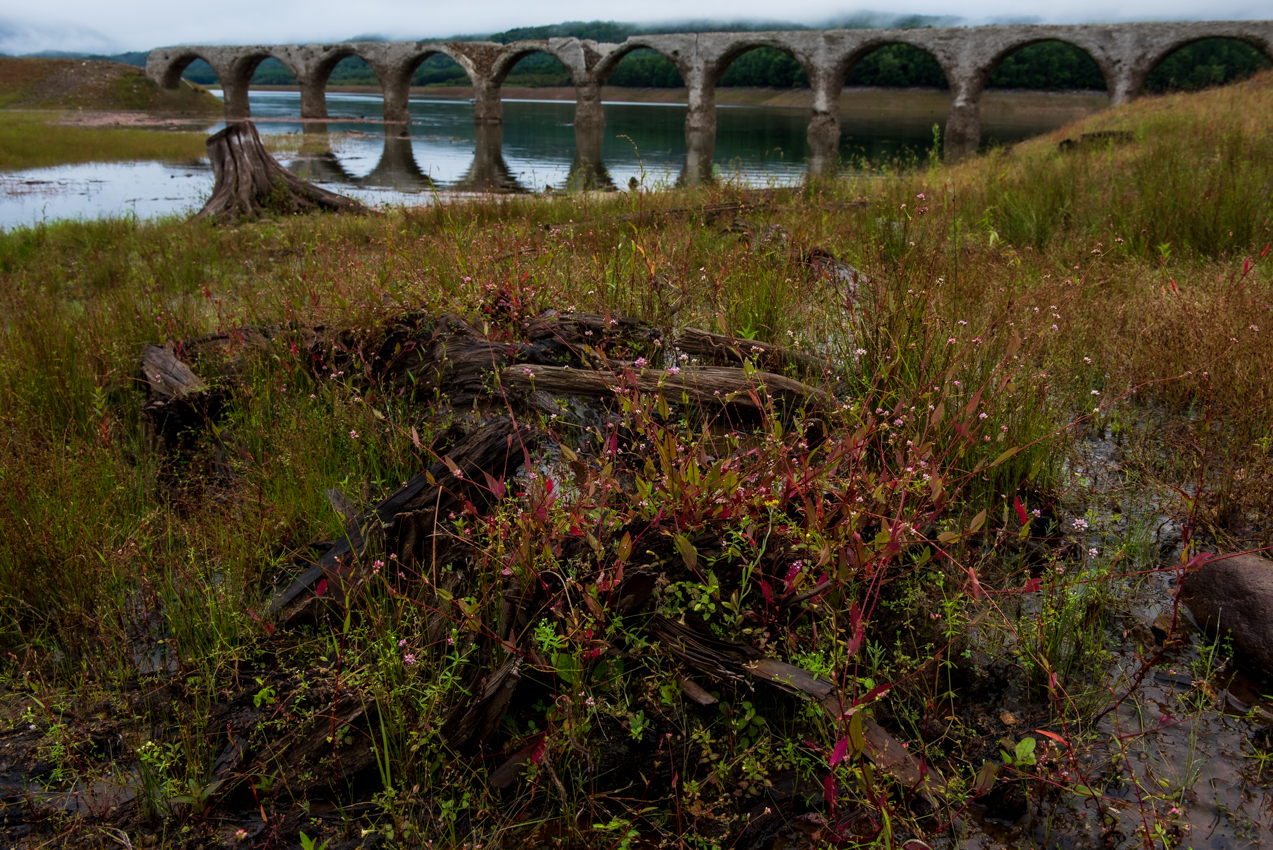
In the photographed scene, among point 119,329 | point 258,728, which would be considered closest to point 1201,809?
point 258,728

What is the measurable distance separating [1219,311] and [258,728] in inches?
163

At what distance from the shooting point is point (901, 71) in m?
67.6

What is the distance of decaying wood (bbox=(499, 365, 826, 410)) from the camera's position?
2676 millimetres

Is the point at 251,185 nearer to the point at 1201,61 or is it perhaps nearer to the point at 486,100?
the point at 486,100

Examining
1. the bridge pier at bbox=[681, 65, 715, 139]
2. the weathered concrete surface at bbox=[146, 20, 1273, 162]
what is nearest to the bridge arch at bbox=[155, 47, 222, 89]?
the weathered concrete surface at bbox=[146, 20, 1273, 162]

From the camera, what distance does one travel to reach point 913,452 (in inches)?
79.0

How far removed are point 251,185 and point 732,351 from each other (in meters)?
9.36

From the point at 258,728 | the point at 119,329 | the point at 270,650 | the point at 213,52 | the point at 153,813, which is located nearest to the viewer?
the point at 153,813

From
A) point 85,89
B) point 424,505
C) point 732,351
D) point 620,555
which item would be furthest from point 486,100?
Result: point 620,555

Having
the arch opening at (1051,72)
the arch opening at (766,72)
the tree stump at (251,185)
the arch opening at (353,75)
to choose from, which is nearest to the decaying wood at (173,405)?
the tree stump at (251,185)

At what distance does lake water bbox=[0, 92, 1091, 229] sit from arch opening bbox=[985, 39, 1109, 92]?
145 inches

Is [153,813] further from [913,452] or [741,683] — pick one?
[913,452]

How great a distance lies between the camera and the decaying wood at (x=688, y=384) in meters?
2.68

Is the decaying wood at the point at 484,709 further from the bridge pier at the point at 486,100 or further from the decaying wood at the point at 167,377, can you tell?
the bridge pier at the point at 486,100
